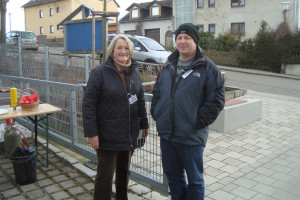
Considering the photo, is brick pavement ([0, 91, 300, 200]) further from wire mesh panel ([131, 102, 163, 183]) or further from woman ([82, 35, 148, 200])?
woman ([82, 35, 148, 200])

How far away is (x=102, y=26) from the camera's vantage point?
6.38m

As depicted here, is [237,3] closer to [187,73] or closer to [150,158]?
[150,158]

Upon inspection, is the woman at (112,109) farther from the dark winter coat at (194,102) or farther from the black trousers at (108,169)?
the dark winter coat at (194,102)

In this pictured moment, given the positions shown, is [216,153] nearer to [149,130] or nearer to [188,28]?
[149,130]

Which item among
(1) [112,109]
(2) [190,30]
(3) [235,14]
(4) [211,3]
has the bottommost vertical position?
(1) [112,109]

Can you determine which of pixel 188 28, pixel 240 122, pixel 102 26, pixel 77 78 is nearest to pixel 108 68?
pixel 188 28

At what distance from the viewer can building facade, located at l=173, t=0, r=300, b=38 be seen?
24391mm

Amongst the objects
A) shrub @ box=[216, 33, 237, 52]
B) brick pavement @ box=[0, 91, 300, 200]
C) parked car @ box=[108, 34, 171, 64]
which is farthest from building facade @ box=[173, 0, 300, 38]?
brick pavement @ box=[0, 91, 300, 200]

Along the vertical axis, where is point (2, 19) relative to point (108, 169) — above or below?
above

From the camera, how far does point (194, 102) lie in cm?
261

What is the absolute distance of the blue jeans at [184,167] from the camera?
8.80 feet

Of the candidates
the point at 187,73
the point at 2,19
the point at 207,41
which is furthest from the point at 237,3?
the point at 187,73

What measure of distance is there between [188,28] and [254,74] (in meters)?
16.6

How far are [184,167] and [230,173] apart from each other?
182 centimetres
